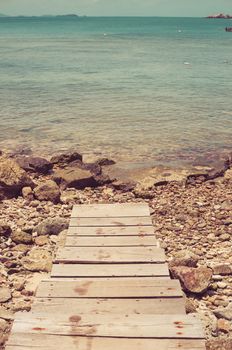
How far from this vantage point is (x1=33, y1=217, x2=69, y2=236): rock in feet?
29.6

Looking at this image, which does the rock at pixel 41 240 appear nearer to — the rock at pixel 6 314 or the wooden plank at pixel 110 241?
the wooden plank at pixel 110 241

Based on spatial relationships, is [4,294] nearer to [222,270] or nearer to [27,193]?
[222,270]

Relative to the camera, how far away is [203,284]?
6.94 meters

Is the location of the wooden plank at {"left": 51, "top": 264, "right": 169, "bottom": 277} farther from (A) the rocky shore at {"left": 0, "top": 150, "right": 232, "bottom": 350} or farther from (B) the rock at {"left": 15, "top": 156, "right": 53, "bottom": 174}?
(B) the rock at {"left": 15, "top": 156, "right": 53, "bottom": 174}

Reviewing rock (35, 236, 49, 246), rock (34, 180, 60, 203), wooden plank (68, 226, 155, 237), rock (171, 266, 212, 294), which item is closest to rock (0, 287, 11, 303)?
wooden plank (68, 226, 155, 237)

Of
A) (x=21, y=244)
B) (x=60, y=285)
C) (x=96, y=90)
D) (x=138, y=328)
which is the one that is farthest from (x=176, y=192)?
(x=96, y=90)

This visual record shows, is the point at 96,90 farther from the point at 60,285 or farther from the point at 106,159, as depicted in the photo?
the point at 60,285

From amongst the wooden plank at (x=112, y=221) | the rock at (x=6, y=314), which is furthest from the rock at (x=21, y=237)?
the rock at (x=6, y=314)

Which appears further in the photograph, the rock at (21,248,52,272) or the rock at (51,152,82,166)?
the rock at (51,152,82,166)

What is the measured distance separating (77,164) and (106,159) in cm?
126

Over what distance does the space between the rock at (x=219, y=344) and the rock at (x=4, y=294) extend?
3177mm

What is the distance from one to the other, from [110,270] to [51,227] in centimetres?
305

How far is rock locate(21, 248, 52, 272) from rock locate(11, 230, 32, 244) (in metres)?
0.31

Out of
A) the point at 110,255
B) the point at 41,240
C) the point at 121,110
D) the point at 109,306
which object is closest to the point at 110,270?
the point at 110,255
